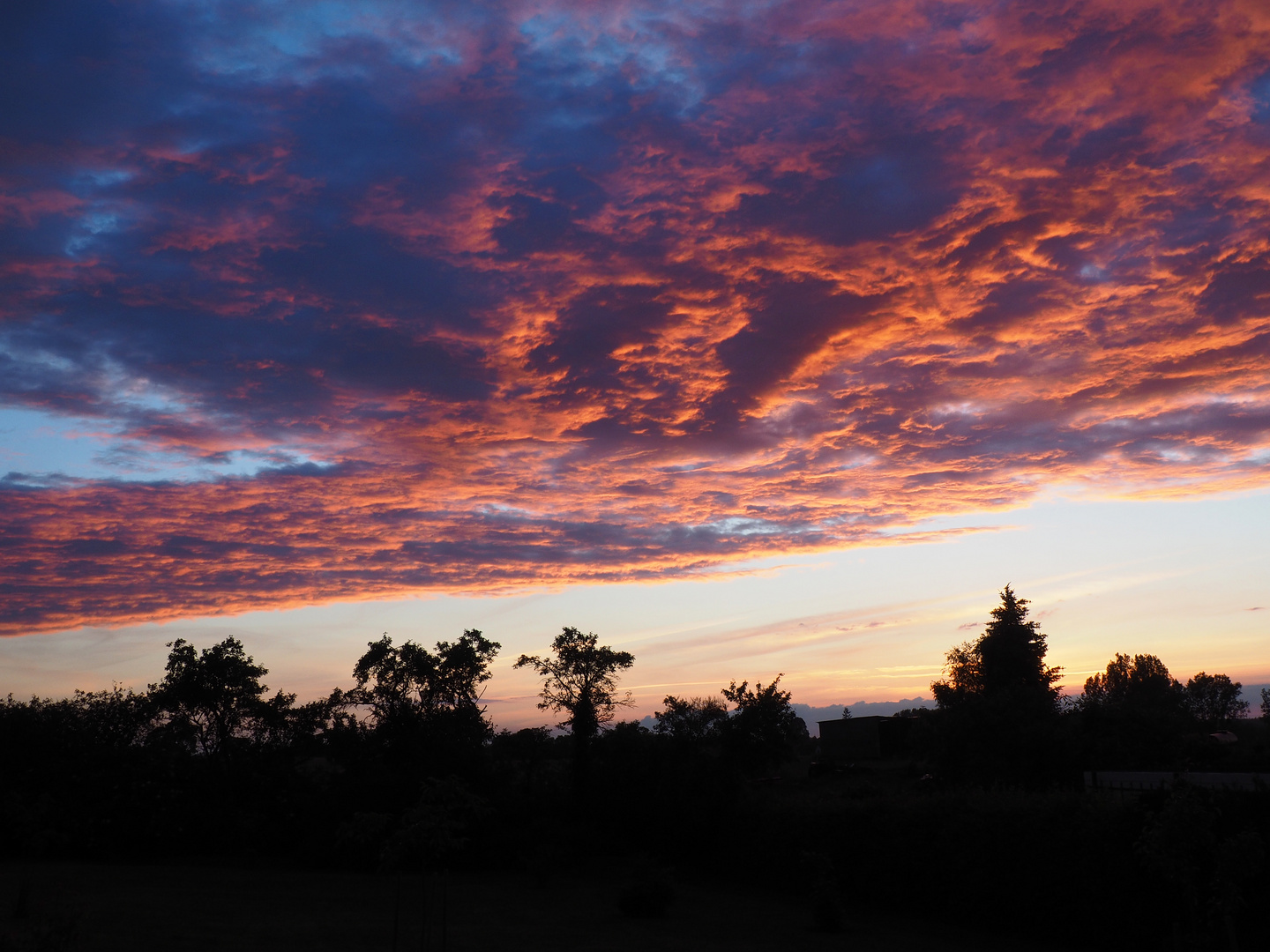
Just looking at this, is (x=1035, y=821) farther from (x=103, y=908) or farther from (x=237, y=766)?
(x=237, y=766)

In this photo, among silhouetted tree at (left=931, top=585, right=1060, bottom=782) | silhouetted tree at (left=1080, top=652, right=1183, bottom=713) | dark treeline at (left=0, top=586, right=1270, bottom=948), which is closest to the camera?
dark treeline at (left=0, top=586, right=1270, bottom=948)

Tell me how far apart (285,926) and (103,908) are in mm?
4853

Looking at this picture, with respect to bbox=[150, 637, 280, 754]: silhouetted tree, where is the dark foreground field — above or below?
below

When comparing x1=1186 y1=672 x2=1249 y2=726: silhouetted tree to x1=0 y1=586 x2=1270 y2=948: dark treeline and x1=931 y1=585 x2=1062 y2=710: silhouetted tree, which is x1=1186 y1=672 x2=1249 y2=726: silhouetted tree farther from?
x1=0 y1=586 x2=1270 y2=948: dark treeline

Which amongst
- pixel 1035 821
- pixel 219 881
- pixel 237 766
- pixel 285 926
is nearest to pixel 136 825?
pixel 237 766

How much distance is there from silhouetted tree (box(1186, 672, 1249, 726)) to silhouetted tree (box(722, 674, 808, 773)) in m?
107

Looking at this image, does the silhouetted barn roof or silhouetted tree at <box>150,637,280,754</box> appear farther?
the silhouetted barn roof

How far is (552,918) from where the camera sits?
20.5 m

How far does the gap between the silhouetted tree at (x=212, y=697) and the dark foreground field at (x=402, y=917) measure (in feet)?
22.4

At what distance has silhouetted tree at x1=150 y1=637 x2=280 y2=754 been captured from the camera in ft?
109

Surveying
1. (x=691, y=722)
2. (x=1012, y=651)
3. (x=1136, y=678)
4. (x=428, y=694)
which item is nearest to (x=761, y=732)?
(x=691, y=722)

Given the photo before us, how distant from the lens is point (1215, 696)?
121m

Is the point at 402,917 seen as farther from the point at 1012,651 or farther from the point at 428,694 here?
the point at 1012,651

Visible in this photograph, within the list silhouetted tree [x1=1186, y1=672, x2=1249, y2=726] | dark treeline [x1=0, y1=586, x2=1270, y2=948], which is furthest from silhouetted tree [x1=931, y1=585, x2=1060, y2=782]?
silhouetted tree [x1=1186, y1=672, x2=1249, y2=726]
